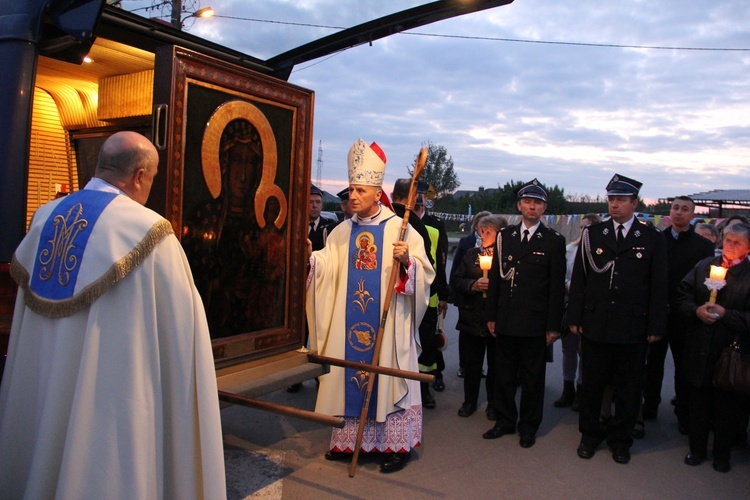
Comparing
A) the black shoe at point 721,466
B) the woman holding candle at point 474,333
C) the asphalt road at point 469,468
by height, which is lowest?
the asphalt road at point 469,468

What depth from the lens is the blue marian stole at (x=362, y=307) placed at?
4.65 m

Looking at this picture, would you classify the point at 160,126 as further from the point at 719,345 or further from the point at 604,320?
the point at 719,345

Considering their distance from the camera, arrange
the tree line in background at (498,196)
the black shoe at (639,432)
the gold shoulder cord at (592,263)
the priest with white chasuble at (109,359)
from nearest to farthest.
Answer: the priest with white chasuble at (109,359) → the gold shoulder cord at (592,263) → the black shoe at (639,432) → the tree line in background at (498,196)

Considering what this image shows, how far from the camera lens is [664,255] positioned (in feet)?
16.0

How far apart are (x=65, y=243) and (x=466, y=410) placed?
4.32 meters

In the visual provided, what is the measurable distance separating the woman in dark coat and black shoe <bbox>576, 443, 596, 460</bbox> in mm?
735

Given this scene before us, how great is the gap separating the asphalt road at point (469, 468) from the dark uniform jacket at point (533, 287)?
100 centimetres

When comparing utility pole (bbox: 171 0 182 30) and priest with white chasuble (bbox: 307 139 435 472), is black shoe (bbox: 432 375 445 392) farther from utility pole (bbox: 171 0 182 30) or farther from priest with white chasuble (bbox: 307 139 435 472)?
utility pole (bbox: 171 0 182 30)

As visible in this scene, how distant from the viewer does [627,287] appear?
16.1 feet

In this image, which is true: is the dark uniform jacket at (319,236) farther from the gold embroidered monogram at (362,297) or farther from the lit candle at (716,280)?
the lit candle at (716,280)

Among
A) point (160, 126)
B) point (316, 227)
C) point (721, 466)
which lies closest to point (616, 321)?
point (721, 466)

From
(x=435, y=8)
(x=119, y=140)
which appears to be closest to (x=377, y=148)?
(x=435, y=8)

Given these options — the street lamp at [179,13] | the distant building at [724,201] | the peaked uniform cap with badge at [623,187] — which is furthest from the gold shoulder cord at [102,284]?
the distant building at [724,201]

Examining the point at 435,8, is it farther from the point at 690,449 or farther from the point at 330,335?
the point at 690,449
